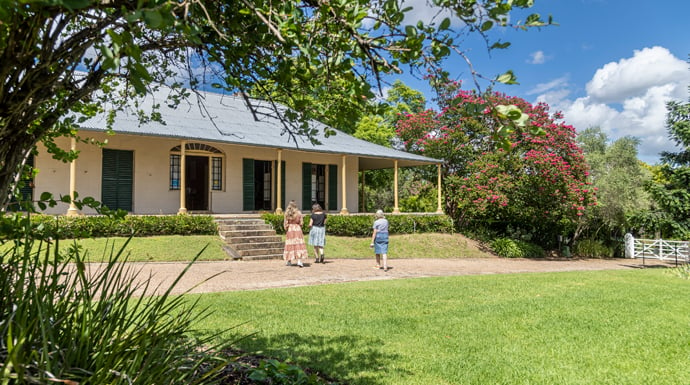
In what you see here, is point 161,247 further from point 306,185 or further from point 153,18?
point 153,18

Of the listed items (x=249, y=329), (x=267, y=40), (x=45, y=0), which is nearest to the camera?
(x=45, y=0)

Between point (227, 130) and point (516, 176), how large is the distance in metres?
12.1

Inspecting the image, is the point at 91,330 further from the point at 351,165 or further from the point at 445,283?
the point at 351,165

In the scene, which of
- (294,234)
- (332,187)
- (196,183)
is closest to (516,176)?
(332,187)

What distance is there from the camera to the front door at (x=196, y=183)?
695 inches

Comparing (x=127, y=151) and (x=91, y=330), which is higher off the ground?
(x=127, y=151)

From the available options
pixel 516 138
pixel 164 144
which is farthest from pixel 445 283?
pixel 516 138

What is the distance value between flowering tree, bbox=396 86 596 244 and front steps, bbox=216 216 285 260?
7.99 metres

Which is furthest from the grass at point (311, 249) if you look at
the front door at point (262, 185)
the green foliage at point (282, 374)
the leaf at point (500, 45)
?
the leaf at point (500, 45)

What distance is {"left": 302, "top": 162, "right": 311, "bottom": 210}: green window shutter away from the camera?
774 inches

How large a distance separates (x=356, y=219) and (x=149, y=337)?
15.5 m

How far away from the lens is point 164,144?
16141mm

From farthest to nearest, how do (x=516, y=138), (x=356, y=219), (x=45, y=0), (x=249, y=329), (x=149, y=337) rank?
(x=516, y=138) < (x=356, y=219) < (x=249, y=329) < (x=149, y=337) < (x=45, y=0)

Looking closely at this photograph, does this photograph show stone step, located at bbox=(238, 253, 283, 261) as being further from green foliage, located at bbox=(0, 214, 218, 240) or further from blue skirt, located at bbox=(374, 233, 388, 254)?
blue skirt, located at bbox=(374, 233, 388, 254)
